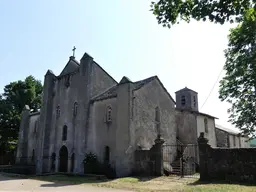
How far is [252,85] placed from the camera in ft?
55.3

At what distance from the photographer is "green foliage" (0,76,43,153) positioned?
39.7 metres

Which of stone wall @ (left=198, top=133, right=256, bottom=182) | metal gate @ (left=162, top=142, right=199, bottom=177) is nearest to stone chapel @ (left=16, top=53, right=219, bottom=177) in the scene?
metal gate @ (left=162, top=142, right=199, bottom=177)

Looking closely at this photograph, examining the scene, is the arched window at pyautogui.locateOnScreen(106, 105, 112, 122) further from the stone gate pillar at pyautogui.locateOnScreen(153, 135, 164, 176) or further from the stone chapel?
the stone gate pillar at pyautogui.locateOnScreen(153, 135, 164, 176)

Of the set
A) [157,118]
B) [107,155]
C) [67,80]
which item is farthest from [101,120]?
[67,80]

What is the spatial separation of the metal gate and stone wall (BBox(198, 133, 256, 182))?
3.62m

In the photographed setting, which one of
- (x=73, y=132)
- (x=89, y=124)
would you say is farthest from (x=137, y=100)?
(x=73, y=132)

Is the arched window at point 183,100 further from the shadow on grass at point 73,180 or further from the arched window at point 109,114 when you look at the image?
the shadow on grass at point 73,180

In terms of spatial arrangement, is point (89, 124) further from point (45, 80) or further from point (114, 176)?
point (45, 80)

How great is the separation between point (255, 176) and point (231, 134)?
23353mm

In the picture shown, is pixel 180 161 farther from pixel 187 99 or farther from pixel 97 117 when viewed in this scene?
pixel 187 99

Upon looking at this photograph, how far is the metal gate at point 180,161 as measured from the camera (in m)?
20.7

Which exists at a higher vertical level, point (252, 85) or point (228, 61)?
point (228, 61)

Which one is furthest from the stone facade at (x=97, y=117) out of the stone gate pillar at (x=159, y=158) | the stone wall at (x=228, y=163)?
the stone wall at (x=228, y=163)

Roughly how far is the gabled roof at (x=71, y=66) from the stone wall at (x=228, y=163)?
719 inches
